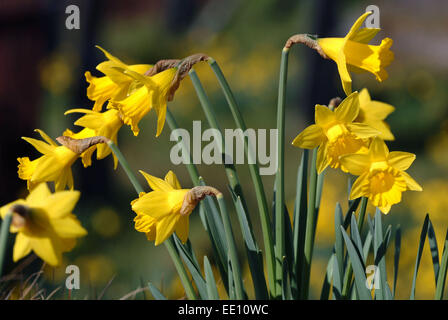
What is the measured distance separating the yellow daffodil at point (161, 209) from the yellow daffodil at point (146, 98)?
104 mm

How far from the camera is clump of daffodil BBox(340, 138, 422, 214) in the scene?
37.3 inches

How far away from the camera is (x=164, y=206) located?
3.10ft

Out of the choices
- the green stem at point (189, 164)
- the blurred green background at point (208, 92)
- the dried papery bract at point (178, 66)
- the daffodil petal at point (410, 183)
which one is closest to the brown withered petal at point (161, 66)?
the dried papery bract at point (178, 66)

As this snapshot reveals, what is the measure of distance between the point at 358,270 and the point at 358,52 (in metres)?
0.40

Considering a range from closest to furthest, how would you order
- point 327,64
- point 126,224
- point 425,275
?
point 425,275 < point 126,224 < point 327,64

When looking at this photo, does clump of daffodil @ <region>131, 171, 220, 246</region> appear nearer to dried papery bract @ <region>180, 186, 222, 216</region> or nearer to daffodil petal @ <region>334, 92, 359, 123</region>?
dried papery bract @ <region>180, 186, 222, 216</region>

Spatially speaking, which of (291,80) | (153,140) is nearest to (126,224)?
(153,140)

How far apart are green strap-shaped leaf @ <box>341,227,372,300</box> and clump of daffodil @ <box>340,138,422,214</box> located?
3.7 inches

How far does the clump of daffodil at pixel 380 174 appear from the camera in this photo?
0.95m

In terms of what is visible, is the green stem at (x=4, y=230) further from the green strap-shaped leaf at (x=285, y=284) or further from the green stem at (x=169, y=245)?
the green strap-shaped leaf at (x=285, y=284)

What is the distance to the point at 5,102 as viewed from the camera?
4.20 meters

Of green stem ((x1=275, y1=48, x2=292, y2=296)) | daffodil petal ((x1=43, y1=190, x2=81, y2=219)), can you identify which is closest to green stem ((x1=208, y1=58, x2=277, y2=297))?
green stem ((x1=275, y1=48, x2=292, y2=296))
